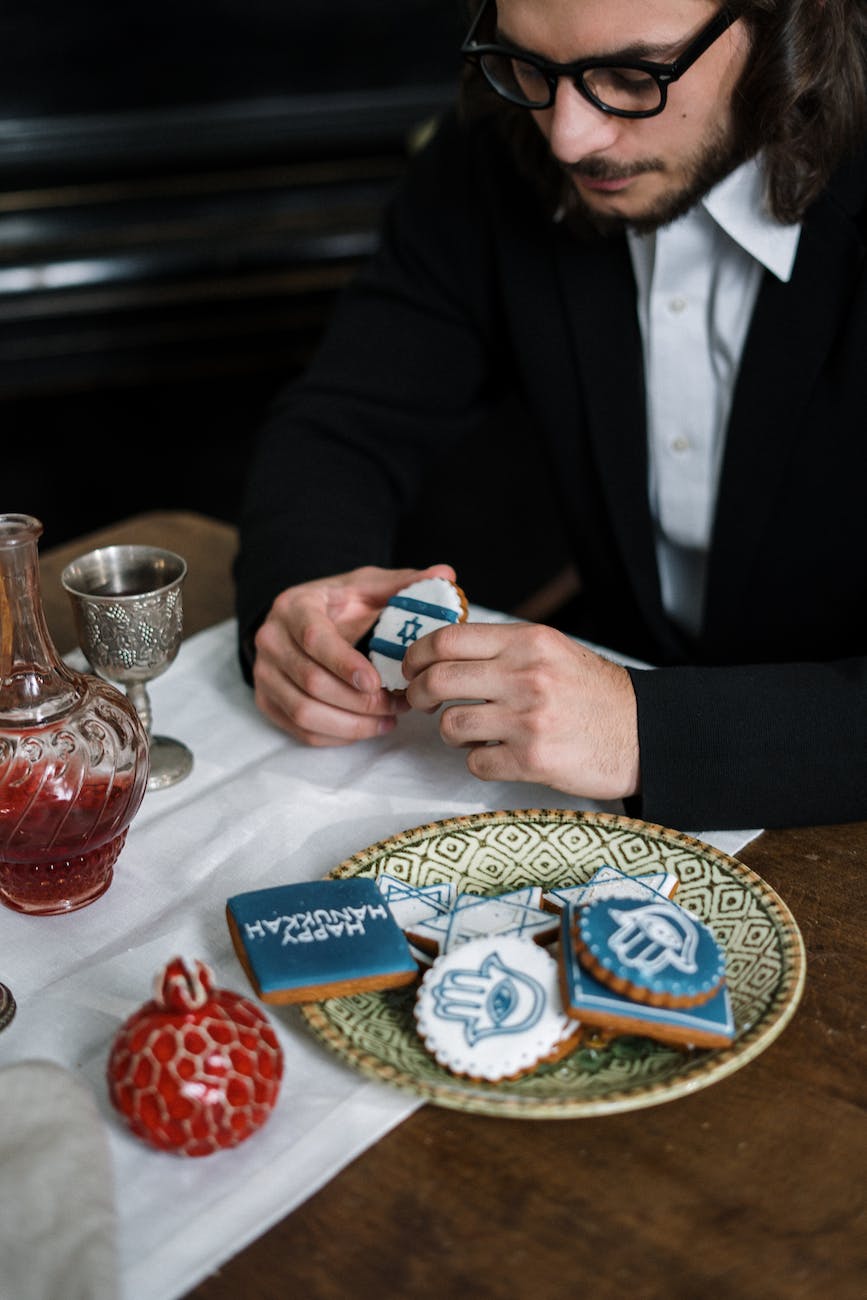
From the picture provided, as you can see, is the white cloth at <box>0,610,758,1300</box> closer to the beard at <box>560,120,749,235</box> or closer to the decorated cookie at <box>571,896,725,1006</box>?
the decorated cookie at <box>571,896,725,1006</box>

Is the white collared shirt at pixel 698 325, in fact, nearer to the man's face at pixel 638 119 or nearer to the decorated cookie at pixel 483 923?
the man's face at pixel 638 119

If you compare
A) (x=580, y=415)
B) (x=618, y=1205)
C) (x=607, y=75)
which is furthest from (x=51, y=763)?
(x=580, y=415)

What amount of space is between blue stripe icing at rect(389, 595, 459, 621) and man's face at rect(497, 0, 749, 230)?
18.7 inches

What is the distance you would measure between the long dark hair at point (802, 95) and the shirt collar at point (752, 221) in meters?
0.02

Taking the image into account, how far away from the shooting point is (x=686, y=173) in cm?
125

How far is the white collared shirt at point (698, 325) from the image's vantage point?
4.23 feet

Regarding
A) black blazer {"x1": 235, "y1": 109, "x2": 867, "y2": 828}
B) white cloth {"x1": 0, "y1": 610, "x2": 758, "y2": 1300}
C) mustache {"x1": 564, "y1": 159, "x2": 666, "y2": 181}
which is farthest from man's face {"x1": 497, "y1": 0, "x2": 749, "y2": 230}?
white cloth {"x1": 0, "y1": 610, "x2": 758, "y2": 1300}

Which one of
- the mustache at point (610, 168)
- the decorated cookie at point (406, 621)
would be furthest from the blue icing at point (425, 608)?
the mustache at point (610, 168)

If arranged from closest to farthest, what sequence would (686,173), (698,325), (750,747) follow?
(750,747)
(686,173)
(698,325)

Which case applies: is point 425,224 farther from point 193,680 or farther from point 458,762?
point 458,762

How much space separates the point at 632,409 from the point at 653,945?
2.86 ft

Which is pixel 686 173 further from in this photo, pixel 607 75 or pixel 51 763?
pixel 51 763

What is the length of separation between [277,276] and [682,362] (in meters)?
2.41

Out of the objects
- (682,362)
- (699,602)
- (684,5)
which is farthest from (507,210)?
(699,602)
